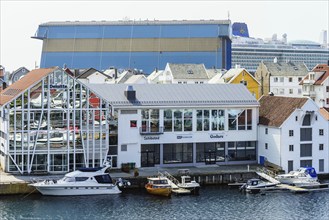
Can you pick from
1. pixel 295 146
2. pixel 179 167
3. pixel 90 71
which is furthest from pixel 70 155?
pixel 90 71

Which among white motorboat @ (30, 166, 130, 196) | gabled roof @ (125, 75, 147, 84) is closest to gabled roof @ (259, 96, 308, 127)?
white motorboat @ (30, 166, 130, 196)

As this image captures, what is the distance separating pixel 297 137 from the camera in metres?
64.7

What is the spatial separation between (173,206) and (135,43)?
10765 cm

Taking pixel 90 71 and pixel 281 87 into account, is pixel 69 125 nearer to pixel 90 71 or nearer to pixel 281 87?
pixel 90 71

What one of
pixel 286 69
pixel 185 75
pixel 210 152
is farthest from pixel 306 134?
pixel 286 69

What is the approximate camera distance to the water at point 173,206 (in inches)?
1969

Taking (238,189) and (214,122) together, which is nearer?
(238,189)

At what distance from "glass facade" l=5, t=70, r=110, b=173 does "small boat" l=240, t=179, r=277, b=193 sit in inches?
520

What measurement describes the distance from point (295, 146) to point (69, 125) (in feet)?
70.0

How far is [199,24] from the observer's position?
15700 cm

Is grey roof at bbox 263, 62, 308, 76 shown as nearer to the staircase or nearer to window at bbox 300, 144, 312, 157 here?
window at bbox 300, 144, 312, 157

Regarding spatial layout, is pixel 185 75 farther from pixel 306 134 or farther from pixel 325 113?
pixel 306 134

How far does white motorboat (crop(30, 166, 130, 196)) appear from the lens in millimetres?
56062

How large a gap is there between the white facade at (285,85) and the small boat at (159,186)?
65.6 m
